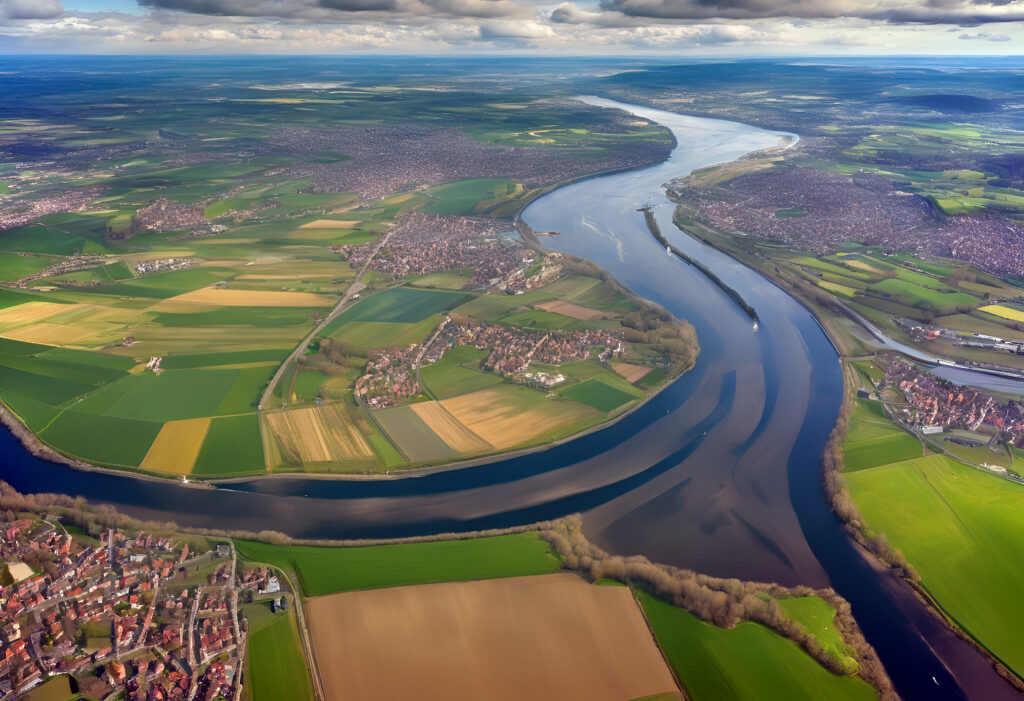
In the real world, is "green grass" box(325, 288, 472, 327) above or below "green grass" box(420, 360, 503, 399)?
above

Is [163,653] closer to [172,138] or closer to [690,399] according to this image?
[690,399]

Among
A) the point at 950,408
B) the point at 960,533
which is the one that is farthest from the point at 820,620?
the point at 950,408

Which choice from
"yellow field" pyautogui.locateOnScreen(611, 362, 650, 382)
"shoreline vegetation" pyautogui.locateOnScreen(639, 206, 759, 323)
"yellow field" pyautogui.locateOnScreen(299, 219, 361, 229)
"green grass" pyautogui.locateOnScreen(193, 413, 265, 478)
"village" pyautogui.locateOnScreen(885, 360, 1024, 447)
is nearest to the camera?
"green grass" pyautogui.locateOnScreen(193, 413, 265, 478)

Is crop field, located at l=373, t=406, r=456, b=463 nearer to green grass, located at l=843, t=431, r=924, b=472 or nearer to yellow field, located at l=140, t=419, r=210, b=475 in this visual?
yellow field, located at l=140, t=419, r=210, b=475

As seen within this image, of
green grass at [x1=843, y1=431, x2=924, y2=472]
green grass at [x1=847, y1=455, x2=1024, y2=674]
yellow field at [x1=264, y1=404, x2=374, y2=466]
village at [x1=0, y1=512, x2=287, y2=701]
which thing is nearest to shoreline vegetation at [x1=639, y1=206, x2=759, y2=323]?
green grass at [x1=843, y1=431, x2=924, y2=472]

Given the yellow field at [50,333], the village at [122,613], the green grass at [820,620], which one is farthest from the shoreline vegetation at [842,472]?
the yellow field at [50,333]
